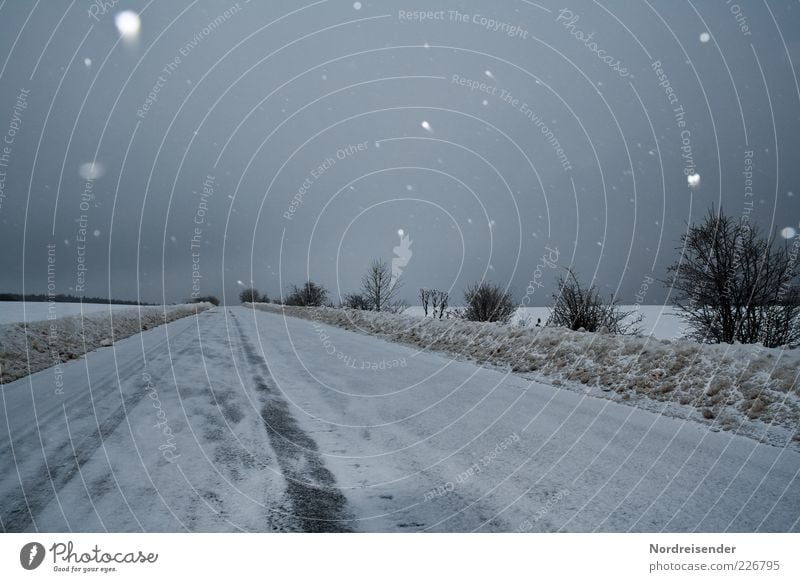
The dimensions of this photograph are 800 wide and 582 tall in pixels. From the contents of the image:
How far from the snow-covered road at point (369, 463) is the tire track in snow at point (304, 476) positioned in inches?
0.6

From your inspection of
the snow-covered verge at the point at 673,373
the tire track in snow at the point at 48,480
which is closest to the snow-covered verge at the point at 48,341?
the tire track in snow at the point at 48,480

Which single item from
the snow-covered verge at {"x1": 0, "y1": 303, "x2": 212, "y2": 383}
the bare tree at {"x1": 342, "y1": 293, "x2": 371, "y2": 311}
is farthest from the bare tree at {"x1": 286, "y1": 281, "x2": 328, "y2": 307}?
the snow-covered verge at {"x1": 0, "y1": 303, "x2": 212, "y2": 383}

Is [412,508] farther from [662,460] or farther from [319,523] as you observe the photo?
[662,460]

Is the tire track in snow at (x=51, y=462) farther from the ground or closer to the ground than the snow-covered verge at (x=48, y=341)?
farther from the ground

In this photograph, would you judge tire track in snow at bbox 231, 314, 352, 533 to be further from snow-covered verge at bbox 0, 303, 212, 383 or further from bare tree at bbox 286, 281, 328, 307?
bare tree at bbox 286, 281, 328, 307

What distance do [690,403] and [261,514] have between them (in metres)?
6.37

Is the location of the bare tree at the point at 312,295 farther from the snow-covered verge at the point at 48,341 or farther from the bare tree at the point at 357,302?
the snow-covered verge at the point at 48,341

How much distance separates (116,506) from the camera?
112 inches

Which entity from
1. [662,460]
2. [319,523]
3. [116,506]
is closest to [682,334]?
[662,460]

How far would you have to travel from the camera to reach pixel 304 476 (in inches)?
137

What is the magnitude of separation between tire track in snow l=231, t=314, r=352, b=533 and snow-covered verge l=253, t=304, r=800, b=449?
4941mm

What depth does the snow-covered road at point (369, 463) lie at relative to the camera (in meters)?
2.82
